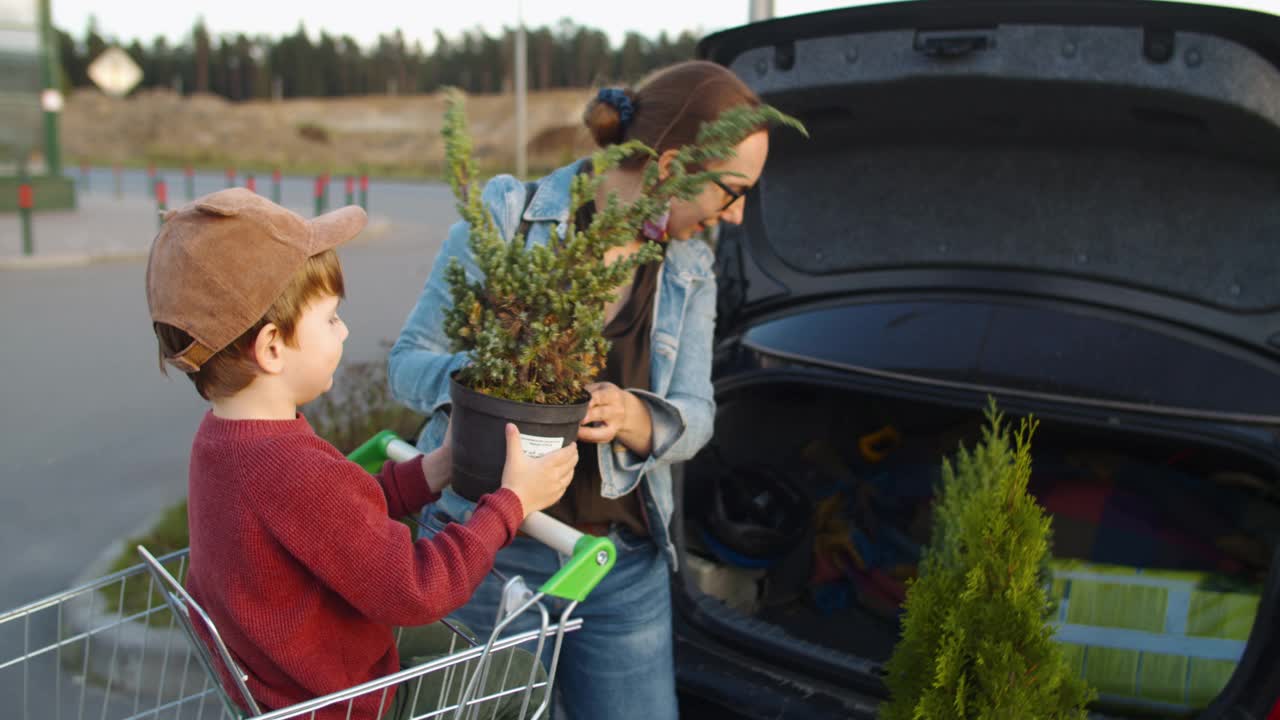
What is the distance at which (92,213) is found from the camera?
21.5 m

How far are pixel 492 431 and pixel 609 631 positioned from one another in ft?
2.29

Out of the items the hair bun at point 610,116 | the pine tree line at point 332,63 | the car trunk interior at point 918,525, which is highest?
the pine tree line at point 332,63

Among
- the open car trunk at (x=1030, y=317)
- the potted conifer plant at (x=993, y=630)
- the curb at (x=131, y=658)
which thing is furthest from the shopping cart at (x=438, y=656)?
the curb at (x=131, y=658)

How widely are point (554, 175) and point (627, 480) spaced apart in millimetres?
651

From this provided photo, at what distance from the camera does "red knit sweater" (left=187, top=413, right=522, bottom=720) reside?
5.02ft

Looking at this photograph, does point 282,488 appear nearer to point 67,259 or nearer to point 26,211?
point 26,211

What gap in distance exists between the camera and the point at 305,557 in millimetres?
1524

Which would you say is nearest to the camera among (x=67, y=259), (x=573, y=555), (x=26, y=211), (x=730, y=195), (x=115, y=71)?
(x=573, y=555)

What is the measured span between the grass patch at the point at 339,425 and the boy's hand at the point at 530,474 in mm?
2458

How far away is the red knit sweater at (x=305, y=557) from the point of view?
1.53m

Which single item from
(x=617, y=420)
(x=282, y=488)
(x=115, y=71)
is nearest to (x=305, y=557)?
(x=282, y=488)

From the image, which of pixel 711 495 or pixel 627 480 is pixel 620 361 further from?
pixel 711 495

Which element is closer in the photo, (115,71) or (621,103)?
(621,103)

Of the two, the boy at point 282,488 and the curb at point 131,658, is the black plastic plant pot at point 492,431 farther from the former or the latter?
the curb at point 131,658
